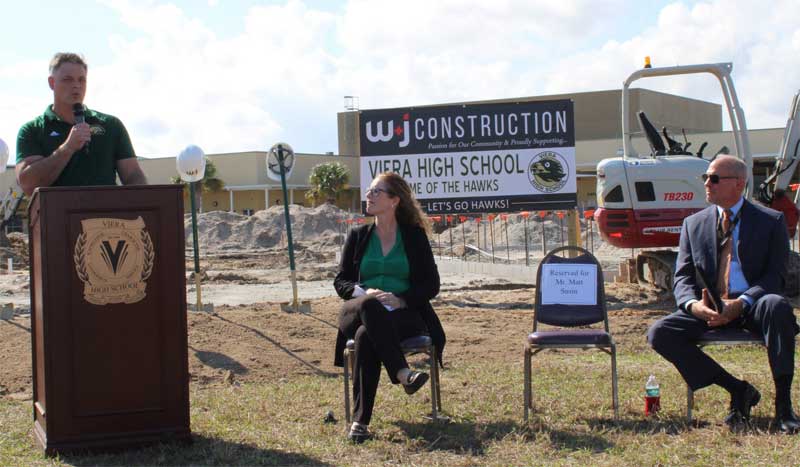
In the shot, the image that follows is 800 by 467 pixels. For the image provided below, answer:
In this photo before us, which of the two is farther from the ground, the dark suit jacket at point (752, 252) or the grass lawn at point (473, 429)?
the dark suit jacket at point (752, 252)

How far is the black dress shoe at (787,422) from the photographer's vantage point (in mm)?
5087

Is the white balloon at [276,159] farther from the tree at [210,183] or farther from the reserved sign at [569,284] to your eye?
the tree at [210,183]

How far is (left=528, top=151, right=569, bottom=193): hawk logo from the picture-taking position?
13953 mm

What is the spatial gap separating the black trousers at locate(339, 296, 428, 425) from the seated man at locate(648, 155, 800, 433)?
1650 mm

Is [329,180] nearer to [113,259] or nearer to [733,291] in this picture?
[733,291]

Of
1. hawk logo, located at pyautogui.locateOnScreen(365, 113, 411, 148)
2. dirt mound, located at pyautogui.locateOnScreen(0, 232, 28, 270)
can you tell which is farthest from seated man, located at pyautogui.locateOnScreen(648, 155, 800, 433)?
dirt mound, located at pyautogui.locateOnScreen(0, 232, 28, 270)

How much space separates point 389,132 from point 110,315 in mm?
9742

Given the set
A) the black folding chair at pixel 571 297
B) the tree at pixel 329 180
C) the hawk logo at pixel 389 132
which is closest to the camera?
the black folding chair at pixel 571 297

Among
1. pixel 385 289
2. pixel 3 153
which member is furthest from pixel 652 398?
pixel 3 153

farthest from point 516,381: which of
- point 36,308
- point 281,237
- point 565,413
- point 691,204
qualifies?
point 281,237

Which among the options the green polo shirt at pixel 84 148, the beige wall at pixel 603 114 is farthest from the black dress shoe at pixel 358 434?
the beige wall at pixel 603 114

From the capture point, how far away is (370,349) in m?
5.47

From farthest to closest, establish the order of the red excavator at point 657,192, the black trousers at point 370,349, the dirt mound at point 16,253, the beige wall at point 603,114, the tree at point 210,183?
the beige wall at point 603,114 < the tree at point 210,183 < the dirt mound at point 16,253 < the red excavator at point 657,192 < the black trousers at point 370,349

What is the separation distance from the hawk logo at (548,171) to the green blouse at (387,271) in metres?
8.43
